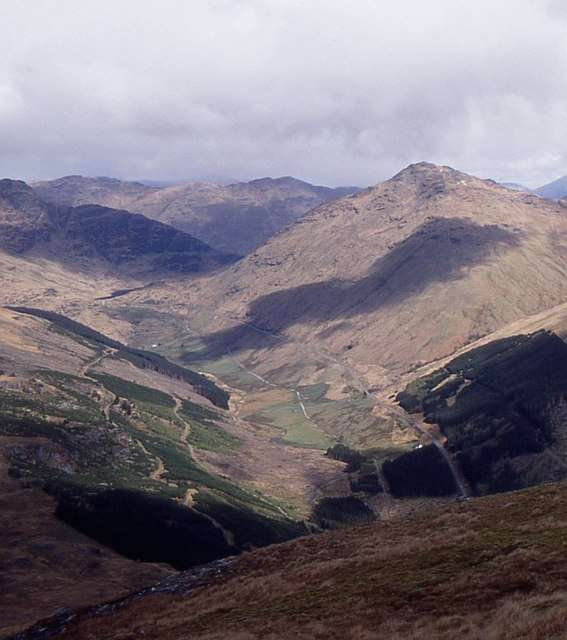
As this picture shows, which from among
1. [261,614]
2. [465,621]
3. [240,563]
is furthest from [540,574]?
[240,563]

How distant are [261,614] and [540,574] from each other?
23.7m

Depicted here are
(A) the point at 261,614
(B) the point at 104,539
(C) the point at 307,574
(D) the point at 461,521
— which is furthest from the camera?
(B) the point at 104,539

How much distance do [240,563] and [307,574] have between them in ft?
61.7

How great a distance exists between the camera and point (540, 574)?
50.5m

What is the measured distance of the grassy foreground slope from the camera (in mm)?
46344

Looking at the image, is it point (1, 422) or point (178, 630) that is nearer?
point (178, 630)

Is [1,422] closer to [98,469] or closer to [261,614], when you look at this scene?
[98,469]

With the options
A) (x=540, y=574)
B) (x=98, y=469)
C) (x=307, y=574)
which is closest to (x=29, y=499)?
(x=98, y=469)

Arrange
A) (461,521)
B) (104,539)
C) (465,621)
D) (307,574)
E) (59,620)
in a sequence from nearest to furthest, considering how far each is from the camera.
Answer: (465,621) < (307,574) < (461,521) < (59,620) < (104,539)

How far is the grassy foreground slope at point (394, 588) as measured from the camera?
46.3 meters

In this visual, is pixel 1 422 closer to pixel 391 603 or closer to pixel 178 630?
pixel 178 630

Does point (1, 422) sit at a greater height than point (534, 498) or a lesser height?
greater

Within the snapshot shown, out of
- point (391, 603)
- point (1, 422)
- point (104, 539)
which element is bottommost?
point (104, 539)

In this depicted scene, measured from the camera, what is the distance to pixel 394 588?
57.1 metres
